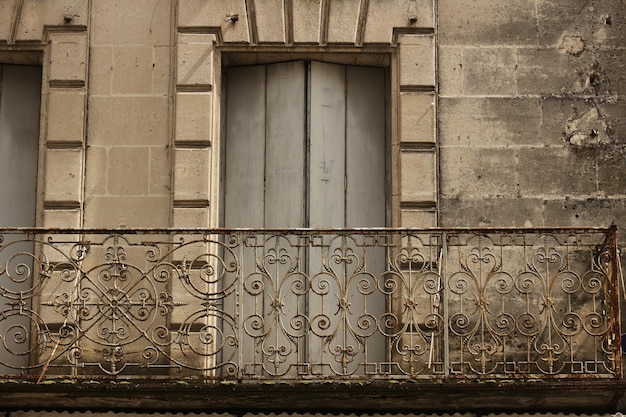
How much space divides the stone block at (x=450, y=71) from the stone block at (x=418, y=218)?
44.5 inches

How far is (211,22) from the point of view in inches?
482

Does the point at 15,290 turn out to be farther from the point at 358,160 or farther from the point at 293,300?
the point at 358,160

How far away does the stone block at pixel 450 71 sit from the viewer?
A: 12227 mm

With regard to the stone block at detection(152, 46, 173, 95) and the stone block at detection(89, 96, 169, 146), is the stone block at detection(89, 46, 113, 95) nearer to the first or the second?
the stone block at detection(89, 96, 169, 146)

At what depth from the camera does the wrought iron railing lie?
11156mm

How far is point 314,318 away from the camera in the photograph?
11.0m

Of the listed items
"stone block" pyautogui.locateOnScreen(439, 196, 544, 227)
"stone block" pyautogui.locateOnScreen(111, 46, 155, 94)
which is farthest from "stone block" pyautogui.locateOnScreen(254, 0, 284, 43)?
"stone block" pyautogui.locateOnScreen(439, 196, 544, 227)

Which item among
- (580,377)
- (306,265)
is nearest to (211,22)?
(306,265)

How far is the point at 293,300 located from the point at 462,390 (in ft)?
6.26

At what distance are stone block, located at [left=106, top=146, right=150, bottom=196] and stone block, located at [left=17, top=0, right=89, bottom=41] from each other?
4.20 feet

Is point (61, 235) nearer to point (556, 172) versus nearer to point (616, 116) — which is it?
Result: point (556, 172)

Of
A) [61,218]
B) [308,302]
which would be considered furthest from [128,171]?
[308,302]

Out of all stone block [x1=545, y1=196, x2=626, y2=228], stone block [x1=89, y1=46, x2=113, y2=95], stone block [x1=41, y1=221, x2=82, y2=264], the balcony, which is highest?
stone block [x1=89, y1=46, x2=113, y2=95]

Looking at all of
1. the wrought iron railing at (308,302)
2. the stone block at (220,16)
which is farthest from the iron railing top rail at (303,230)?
the stone block at (220,16)
